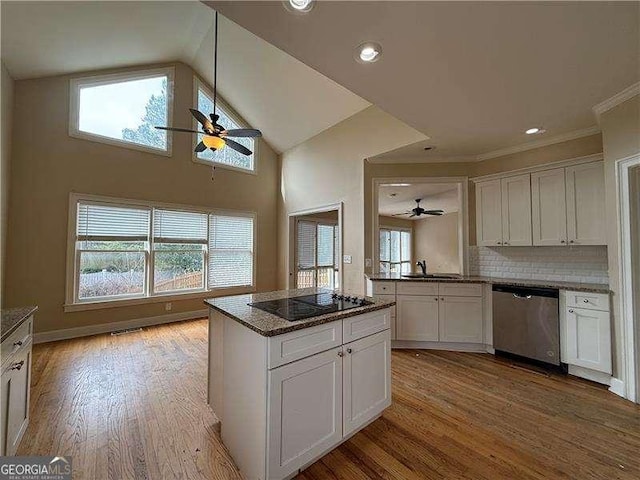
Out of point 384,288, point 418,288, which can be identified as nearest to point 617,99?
point 418,288

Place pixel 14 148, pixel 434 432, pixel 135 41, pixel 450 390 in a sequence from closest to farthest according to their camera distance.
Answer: pixel 434 432 → pixel 450 390 → pixel 14 148 → pixel 135 41

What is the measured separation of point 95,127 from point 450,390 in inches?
230

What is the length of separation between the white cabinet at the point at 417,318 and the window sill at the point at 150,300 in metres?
3.39

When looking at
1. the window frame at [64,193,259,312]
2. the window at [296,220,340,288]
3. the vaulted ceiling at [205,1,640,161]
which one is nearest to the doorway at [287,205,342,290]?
the window at [296,220,340,288]

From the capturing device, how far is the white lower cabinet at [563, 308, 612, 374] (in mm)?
2572

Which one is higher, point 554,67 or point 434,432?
point 554,67

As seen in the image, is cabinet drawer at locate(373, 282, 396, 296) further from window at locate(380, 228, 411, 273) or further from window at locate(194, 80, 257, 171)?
window at locate(380, 228, 411, 273)

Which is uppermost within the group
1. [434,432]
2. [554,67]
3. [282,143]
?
[282,143]

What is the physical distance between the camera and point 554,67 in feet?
6.61

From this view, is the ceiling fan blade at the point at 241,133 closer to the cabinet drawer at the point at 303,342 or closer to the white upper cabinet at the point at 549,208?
the cabinet drawer at the point at 303,342

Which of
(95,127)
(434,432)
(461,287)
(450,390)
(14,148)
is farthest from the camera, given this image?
(95,127)

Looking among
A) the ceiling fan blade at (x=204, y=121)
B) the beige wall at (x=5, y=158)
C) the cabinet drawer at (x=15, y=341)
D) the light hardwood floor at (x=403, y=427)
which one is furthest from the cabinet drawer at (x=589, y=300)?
the beige wall at (x=5, y=158)

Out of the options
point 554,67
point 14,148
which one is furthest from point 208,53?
point 554,67

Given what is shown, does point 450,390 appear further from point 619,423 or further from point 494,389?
point 619,423
